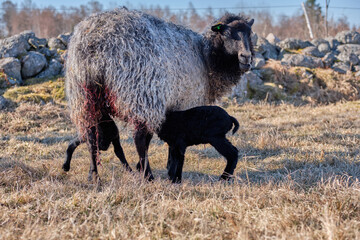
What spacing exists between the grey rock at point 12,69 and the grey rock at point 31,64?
0.89ft

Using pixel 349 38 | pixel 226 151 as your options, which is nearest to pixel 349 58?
pixel 349 38

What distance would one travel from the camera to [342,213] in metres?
2.51

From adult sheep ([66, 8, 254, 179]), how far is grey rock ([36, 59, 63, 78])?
8.87 m

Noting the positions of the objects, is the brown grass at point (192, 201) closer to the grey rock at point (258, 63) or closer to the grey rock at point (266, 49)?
the grey rock at point (258, 63)

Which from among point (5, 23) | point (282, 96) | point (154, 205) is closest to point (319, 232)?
point (154, 205)

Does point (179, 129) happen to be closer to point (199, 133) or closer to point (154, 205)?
point (199, 133)

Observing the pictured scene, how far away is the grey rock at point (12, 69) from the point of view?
1118 centimetres

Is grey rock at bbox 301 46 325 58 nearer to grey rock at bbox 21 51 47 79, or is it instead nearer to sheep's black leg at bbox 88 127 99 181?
grey rock at bbox 21 51 47 79

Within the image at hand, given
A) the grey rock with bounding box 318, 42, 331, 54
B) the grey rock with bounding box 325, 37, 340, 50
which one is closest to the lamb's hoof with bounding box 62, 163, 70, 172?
the grey rock with bounding box 318, 42, 331, 54

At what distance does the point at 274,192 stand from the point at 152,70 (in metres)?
1.90

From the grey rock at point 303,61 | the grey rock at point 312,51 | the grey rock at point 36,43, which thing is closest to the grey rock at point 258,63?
the grey rock at point 303,61

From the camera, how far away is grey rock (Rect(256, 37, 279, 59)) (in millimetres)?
15016

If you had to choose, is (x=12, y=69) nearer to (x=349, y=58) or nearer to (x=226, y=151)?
(x=226, y=151)

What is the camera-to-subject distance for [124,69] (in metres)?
3.53
